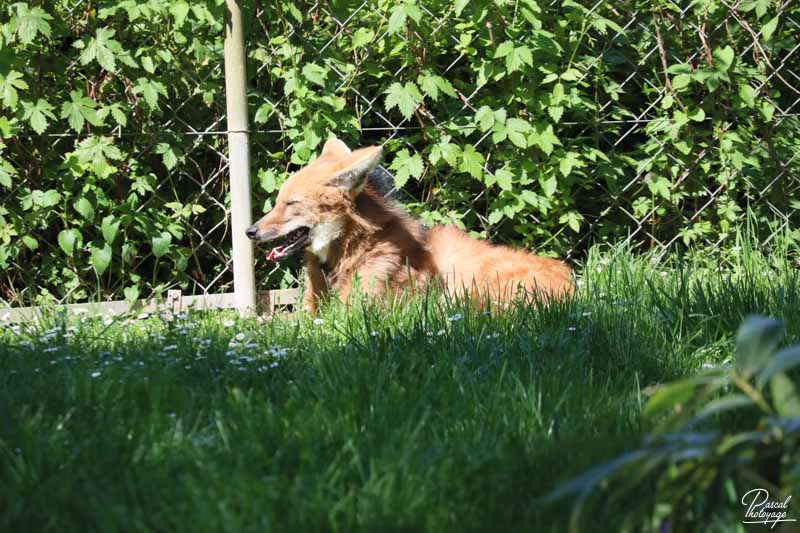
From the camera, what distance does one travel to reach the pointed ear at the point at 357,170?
4561 mm

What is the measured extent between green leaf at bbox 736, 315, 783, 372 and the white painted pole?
141 inches

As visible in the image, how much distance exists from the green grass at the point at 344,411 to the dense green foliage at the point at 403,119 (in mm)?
1392

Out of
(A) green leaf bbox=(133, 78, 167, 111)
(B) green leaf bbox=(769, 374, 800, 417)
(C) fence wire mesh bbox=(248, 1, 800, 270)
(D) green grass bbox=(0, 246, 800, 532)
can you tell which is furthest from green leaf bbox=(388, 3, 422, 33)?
(B) green leaf bbox=(769, 374, 800, 417)

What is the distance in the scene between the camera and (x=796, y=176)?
5.57 m

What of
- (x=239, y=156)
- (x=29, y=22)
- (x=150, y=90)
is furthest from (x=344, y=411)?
(x=29, y=22)

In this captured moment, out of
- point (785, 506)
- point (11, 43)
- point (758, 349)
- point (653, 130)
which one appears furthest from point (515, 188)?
point (758, 349)

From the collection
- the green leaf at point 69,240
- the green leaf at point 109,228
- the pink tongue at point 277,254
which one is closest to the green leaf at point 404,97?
the pink tongue at point 277,254

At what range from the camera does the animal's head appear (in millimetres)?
4641

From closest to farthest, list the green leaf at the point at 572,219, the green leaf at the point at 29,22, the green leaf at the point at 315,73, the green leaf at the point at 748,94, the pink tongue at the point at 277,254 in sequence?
the green leaf at the point at 29,22, the green leaf at the point at 315,73, the pink tongue at the point at 277,254, the green leaf at the point at 572,219, the green leaf at the point at 748,94

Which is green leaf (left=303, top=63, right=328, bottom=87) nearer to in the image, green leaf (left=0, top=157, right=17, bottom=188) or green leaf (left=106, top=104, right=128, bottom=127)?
green leaf (left=106, top=104, right=128, bottom=127)

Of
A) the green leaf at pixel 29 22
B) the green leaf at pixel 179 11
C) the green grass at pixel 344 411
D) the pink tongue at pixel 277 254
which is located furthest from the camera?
the pink tongue at pixel 277 254

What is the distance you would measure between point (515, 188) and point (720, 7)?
5.75 feet

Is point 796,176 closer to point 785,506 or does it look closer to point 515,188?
point 515,188

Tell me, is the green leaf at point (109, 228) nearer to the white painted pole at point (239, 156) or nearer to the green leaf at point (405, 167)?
the white painted pole at point (239, 156)
